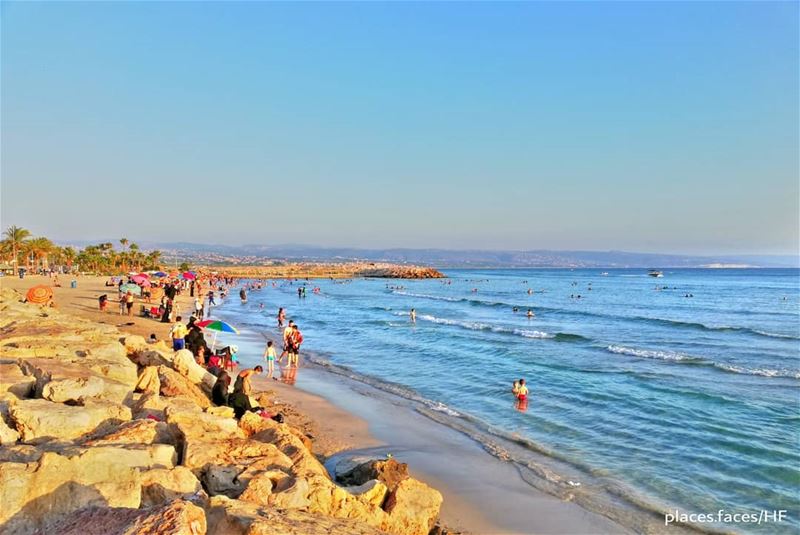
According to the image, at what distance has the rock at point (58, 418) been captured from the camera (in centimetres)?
714

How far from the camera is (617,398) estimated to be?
16.1 m

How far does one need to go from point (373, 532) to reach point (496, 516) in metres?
3.84

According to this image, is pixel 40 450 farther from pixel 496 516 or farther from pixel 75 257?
pixel 75 257

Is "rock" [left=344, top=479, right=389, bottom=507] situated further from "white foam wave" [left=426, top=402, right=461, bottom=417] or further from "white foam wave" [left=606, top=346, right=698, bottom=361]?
"white foam wave" [left=606, top=346, right=698, bottom=361]

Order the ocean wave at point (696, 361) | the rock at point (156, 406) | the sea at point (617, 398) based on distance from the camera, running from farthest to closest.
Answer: the ocean wave at point (696, 361) → the sea at point (617, 398) → the rock at point (156, 406)

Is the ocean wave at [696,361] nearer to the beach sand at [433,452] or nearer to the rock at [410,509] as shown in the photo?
the beach sand at [433,452]

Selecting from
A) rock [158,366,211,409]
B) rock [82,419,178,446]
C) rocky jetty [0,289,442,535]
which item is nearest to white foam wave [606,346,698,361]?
rocky jetty [0,289,442,535]

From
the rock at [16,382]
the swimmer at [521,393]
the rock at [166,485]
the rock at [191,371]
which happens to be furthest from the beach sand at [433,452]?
the rock at [16,382]

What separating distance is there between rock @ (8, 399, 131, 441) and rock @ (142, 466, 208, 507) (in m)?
2.11

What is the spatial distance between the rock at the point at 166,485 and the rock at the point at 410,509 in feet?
7.92

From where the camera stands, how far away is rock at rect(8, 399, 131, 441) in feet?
23.4

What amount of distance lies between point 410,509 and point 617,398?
35.9 feet

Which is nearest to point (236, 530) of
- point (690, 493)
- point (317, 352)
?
point (690, 493)

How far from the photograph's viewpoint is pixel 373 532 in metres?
5.26
